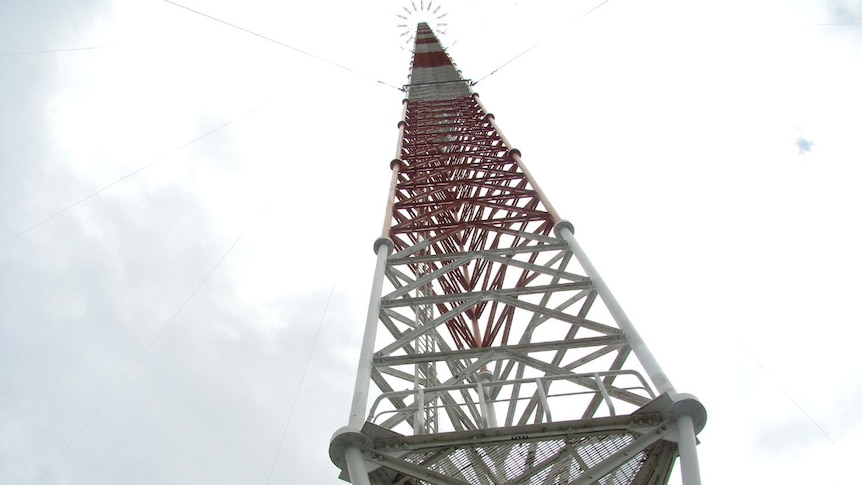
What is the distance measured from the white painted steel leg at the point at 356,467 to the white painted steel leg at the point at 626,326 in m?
3.12

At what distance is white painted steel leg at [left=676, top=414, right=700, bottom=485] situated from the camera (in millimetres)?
4750

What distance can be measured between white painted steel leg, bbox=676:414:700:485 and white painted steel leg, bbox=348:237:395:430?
2990mm

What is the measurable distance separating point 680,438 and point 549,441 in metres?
1.20

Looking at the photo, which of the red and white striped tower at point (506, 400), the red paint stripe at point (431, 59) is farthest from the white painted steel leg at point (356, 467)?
the red paint stripe at point (431, 59)

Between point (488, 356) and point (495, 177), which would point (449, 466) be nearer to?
point (488, 356)

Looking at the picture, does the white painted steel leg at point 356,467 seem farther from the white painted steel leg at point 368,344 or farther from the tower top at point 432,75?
the tower top at point 432,75

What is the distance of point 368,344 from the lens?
283 inches

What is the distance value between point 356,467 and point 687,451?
3.02 m

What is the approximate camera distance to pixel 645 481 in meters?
5.42

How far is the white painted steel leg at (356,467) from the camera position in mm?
5133

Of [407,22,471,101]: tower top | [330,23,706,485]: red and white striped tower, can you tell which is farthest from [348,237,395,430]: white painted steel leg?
[407,22,471,101]: tower top

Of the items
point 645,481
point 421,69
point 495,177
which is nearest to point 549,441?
point 645,481

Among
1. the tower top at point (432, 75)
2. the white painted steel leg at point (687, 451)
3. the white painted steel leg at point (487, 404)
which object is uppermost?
the tower top at point (432, 75)

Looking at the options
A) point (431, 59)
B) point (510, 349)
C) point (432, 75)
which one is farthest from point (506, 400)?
point (431, 59)
